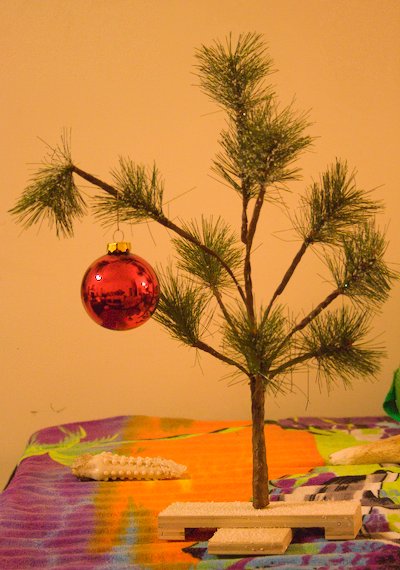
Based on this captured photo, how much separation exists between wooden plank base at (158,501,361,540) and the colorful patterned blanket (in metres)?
0.02

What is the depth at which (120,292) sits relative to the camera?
1313 mm

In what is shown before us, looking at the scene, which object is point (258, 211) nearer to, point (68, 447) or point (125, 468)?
point (125, 468)

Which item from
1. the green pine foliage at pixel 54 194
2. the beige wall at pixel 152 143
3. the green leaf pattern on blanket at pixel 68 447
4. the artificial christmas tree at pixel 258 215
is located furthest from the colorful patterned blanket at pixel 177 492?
the green pine foliage at pixel 54 194

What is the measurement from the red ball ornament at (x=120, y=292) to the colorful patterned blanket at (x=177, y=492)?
1.04 ft

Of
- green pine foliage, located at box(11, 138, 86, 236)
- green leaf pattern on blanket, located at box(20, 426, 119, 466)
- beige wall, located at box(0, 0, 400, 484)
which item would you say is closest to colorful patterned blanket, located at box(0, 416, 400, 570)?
green leaf pattern on blanket, located at box(20, 426, 119, 466)

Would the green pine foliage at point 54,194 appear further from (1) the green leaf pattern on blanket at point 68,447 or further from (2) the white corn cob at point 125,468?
(1) the green leaf pattern on blanket at point 68,447

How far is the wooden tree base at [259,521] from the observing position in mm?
1249

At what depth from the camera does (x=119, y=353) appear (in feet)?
8.18

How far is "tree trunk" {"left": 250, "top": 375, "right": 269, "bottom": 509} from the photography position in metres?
1.36

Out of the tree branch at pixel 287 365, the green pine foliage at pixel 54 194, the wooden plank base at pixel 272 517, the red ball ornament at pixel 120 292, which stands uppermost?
the green pine foliage at pixel 54 194

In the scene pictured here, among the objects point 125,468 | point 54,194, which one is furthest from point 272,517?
point 54,194

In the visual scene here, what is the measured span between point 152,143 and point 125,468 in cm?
106

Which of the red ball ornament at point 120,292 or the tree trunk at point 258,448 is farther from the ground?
the red ball ornament at point 120,292

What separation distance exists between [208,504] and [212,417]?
1112 mm
